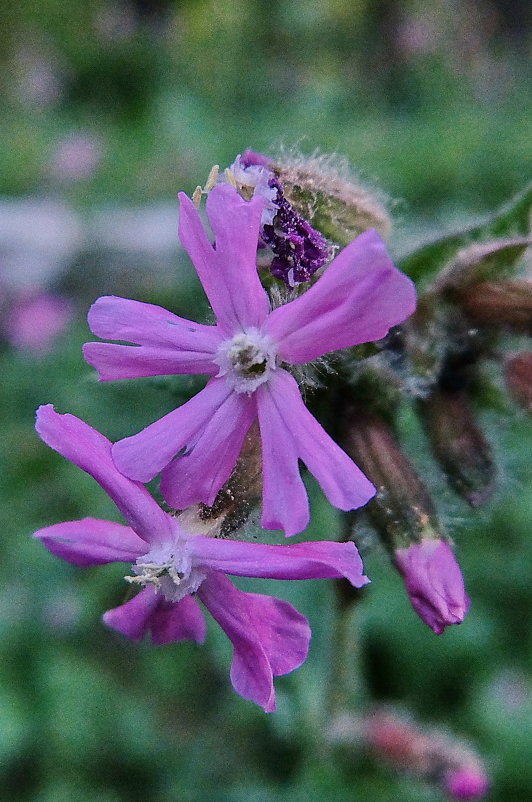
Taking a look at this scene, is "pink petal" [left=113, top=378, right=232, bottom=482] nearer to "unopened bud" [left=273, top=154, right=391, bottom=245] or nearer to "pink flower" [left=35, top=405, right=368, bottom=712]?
"pink flower" [left=35, top=405, right=368, bottom=712]

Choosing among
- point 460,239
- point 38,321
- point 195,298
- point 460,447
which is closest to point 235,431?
point 460,447

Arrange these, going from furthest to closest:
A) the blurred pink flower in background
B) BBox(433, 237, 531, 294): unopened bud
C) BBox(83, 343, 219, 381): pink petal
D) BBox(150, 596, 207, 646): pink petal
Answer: the blurred pink flower in background < BBox(433, 237, 531, 294): unopened bud < BBox(150, 596, 207, 646): pink petal < BBox(83, 343, 219, 381): pink petal

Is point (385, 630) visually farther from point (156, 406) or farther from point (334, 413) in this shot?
point (334, 413)

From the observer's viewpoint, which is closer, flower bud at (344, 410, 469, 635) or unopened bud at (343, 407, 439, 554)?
flower bud at (344, 410, 469, 635)

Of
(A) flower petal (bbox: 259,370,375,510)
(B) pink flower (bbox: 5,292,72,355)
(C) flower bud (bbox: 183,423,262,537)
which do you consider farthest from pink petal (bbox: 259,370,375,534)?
(B) pink flower (bbox: 5,292,72,355)

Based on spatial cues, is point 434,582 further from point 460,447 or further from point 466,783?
point 466,783
